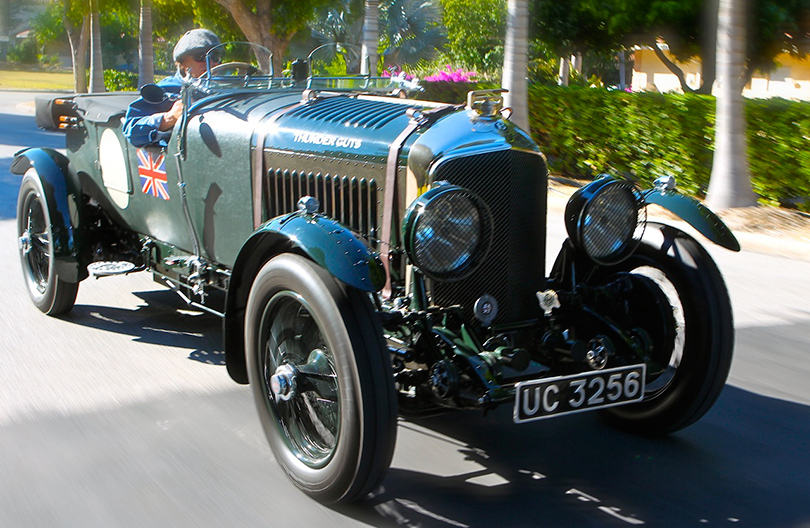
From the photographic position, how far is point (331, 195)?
3.86 metres

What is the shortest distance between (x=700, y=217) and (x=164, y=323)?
327 centimetres

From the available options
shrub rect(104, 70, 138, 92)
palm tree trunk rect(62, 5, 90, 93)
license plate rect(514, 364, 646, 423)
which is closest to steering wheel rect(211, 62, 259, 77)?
license plate rect(514, 364, 646, 423)

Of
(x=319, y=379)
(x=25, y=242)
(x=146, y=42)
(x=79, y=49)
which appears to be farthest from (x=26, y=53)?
(x=319, y=379)

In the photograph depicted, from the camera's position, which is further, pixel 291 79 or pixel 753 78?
pixel 753 78

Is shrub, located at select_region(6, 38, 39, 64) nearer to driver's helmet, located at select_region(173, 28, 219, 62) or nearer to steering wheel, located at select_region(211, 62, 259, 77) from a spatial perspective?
steering wheel, located at select_region(211, 62, 259, 77)

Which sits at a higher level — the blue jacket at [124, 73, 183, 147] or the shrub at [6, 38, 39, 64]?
the shrub at [6, 38, 39, 64]

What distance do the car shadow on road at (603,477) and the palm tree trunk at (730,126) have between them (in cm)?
540

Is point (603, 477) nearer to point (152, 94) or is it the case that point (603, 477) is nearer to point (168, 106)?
point (152, 94)

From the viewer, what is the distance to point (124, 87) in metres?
32.6

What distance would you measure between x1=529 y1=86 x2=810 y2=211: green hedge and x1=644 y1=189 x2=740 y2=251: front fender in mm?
5923

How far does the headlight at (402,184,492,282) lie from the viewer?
10.1 ft

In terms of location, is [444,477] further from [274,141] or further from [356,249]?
[274,141]

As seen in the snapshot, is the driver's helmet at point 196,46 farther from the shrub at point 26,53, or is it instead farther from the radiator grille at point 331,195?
the shrub at point 26,53

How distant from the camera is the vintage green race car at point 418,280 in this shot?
9.87 feet
